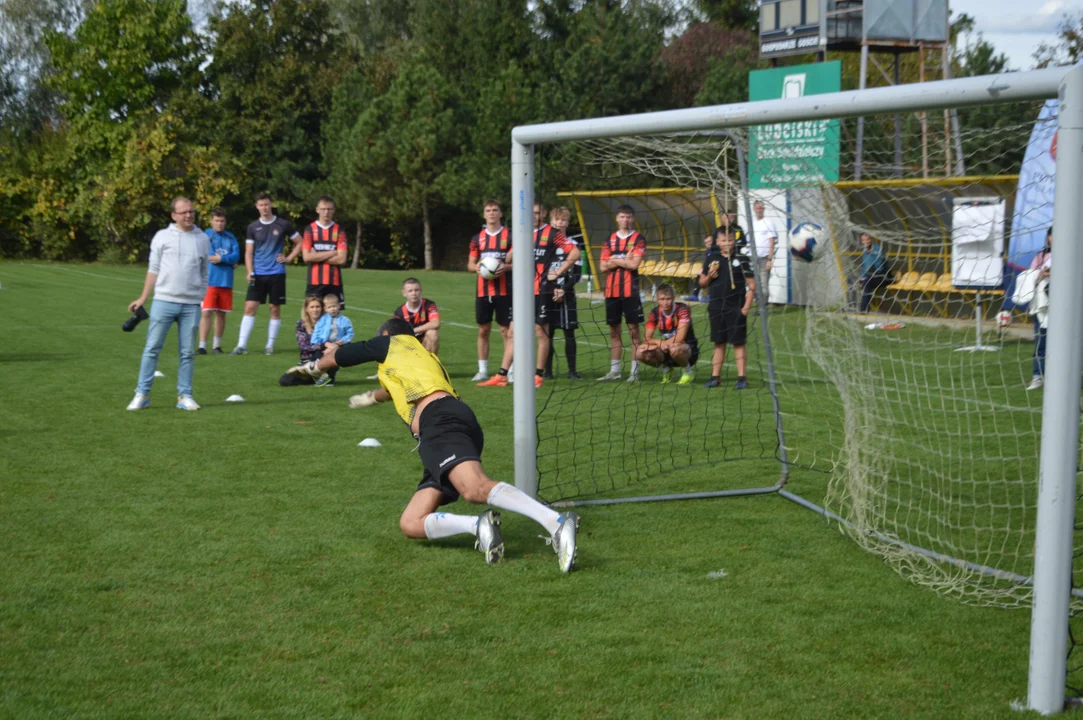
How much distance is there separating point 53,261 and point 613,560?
40628 millimetres

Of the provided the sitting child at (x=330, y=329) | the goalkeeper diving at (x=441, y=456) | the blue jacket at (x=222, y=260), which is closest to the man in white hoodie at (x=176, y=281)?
the sitting child at (x=330, y=329)

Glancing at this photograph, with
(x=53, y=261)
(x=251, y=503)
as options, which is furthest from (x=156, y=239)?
(x=53, y=261)

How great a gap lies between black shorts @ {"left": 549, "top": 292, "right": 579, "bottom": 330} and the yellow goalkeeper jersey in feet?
18.3

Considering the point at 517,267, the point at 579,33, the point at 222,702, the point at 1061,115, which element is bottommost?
the point at 222,702

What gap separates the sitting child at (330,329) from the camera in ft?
37.1

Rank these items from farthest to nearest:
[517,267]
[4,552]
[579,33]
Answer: [579,33]
[517,267]
[4,552]

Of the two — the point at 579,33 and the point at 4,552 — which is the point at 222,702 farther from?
the point at 579,33

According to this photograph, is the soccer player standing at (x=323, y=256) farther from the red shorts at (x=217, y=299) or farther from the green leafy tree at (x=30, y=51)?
the green leafy tree at (x=30, y=51)

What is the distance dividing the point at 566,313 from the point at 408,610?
7.11 m

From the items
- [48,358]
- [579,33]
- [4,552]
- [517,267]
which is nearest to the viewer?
[4,552]

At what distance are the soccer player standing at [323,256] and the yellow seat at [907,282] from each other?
647 cm

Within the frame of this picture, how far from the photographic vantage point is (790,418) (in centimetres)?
939

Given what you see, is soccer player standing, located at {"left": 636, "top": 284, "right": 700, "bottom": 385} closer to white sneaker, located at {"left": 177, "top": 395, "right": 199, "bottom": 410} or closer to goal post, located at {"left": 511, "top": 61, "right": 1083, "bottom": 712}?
white sneaker, located at {"left": 177, "top": 395, "right": 199, "bottom": 410}

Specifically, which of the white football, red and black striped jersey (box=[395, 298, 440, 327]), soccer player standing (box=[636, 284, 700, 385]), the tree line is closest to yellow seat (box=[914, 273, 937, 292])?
soccer player standing (box=[636, 284, 700, 385])
